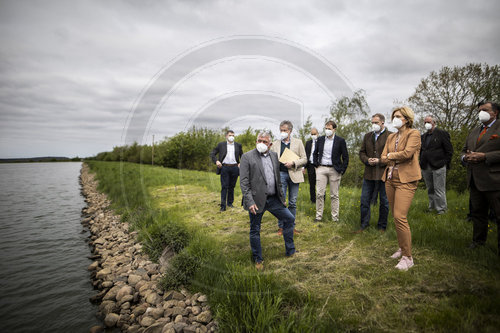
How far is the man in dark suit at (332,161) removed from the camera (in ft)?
19.0

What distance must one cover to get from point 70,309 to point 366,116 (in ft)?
66.2

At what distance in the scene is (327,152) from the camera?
233 inches

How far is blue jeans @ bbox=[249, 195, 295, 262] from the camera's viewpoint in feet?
13.0

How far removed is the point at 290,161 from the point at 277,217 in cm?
150

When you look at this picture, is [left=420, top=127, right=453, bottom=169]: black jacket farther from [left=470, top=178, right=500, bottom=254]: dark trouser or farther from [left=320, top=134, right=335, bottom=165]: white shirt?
[left=320, top=134, right=335, bottom=165]: white shirt

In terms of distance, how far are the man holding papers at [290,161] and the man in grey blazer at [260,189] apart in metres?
1.02

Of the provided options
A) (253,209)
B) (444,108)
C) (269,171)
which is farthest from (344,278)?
(444,108)

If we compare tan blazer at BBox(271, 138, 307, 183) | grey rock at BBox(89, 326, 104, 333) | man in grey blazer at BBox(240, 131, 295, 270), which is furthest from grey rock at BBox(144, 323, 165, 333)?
tan blazer at BBox(271, 138, 307, 183)

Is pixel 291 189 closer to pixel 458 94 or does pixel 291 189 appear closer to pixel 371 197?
pixel 371 197

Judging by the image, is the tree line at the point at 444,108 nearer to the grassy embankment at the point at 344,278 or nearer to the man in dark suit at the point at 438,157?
the man in dark suit at the point at 438,157

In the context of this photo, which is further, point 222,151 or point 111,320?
point 222,151

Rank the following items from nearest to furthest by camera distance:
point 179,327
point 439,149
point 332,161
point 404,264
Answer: point 179,327 < point 404,264 < point 332,161 < point 439,149

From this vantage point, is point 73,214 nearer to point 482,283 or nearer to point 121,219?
point 121,219

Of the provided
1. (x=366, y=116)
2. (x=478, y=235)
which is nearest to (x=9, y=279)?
(x=478, y=235)
